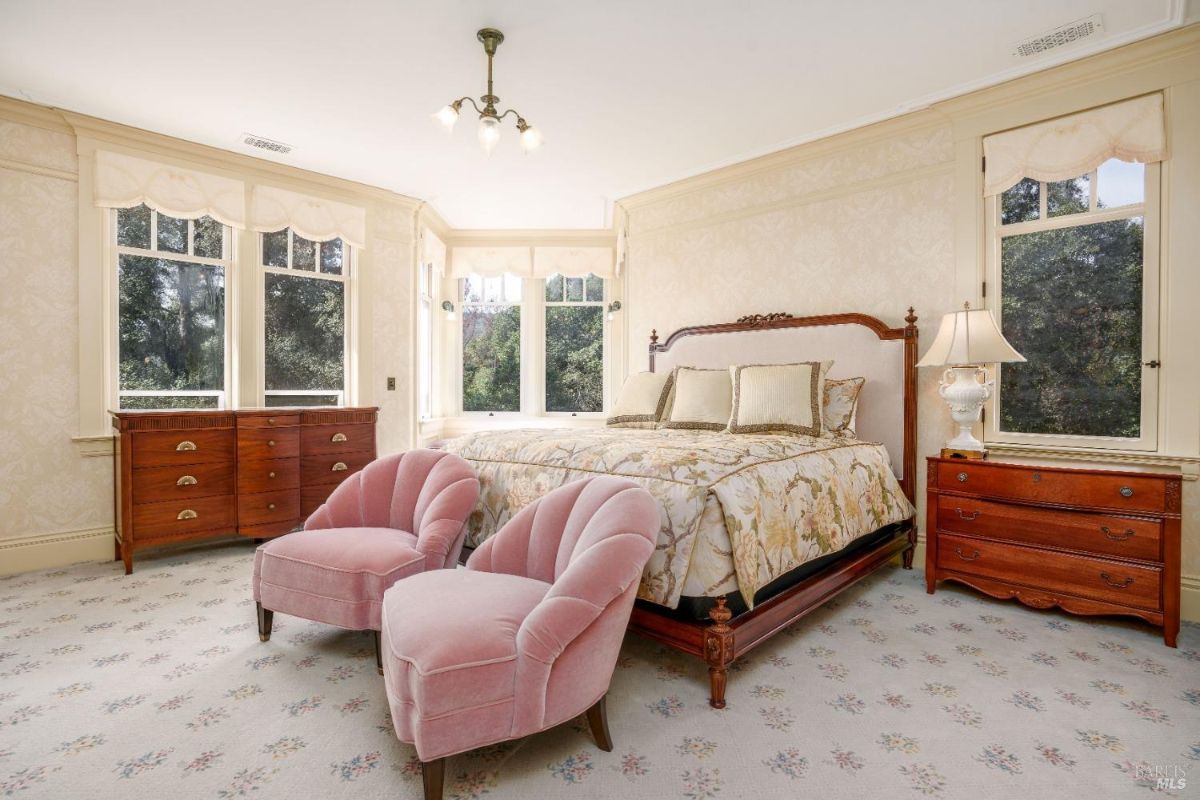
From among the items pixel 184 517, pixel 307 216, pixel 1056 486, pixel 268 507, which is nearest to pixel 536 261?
pixel 307 216

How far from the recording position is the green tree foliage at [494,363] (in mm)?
6156

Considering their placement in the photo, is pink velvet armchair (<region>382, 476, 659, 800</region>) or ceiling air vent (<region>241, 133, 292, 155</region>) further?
ceiling air vent (<region>241, 133, 292, 155</region>)

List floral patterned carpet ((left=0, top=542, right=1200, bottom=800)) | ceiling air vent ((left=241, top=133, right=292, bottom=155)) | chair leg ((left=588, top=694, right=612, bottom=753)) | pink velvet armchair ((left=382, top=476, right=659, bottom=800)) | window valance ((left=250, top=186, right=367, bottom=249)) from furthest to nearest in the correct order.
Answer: window valance ((left=250, top=186, right=367, bottom=249)), ceiling air vent ((left=241, top=133, right=292, bottom=155)), chair leg ((left=588, top=694, right=612, bottom=753)), floral patterned carpet ((left=0, top=542, right=1200, bottom=800)), pink velvet armchair ((left=382, top=476, right=659, bottom=800))

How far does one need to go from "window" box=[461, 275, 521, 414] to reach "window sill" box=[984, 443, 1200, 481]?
4316 mm

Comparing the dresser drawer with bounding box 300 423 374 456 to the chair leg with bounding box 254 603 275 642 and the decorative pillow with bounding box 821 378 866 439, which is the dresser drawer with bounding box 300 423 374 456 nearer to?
the chair leg with bounding box 254 603 275 642

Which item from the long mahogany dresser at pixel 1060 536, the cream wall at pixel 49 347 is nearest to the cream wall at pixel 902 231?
the long mahogany dresser at pixel 1060 536

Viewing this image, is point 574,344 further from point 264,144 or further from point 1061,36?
point 1061,36

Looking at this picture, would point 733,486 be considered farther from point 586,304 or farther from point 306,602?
point 586,304

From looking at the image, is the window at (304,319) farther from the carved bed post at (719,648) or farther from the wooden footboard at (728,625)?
the carved bed post at (719,648)

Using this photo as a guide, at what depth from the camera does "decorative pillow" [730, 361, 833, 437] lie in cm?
333

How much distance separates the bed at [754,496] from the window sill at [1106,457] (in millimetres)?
509

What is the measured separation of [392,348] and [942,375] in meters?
4.27

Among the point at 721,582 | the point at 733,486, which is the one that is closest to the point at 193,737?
the point at 721,582

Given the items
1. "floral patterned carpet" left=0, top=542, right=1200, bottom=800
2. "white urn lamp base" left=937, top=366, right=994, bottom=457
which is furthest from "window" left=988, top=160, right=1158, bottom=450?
"floral patterned carpet" left=0, top=542, right=1200, bottom=800
